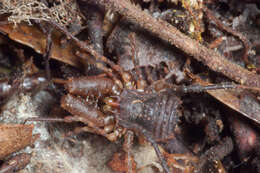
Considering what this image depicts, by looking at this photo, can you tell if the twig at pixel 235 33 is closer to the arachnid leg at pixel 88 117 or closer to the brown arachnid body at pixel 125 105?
the brown arachnid body at pixel 125 105

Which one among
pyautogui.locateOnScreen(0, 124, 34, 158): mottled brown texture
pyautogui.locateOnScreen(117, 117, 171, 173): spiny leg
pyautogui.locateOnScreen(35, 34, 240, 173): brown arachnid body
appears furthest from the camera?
pyautogui.locateOnScreen(35, 34, 240, 173): brown arachnid body

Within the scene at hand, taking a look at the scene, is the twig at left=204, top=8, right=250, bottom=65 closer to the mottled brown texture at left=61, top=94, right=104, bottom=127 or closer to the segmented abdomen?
the segmented abdomen

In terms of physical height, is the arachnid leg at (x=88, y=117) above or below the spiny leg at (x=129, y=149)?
above

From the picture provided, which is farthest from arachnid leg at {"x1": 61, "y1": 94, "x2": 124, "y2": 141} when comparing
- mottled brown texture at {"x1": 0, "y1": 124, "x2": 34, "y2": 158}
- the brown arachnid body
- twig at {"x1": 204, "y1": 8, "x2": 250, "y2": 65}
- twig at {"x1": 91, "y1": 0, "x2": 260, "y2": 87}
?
twig at {"x1": 204, "y1": 8, "x2": 250, "y2": 65}

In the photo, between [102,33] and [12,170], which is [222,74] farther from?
[12,170]

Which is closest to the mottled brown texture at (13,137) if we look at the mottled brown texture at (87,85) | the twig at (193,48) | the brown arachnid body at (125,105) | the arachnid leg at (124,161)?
the brown arachnid body at (125,105)

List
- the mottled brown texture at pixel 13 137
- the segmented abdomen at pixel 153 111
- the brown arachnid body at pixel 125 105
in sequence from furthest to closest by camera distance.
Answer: the segmented abdomen at pixel 153 111
the brown arachnid body at pixel 125 105
the mottled brown texture at pixel 13 137
